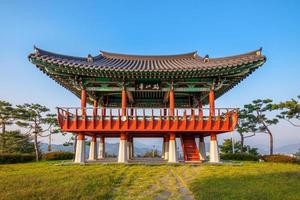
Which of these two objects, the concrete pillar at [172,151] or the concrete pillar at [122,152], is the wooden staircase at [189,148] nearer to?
the concrete pillar at [172,151]

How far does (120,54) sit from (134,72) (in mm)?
9992

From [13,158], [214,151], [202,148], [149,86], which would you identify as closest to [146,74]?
[149,86]

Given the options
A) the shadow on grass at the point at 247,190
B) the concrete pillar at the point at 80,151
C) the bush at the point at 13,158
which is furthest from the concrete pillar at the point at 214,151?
the bush at the point at 13,158

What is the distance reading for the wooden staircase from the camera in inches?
777

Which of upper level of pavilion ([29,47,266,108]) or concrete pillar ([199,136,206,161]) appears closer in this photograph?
upper level of pavilion ([29,47,266,108])

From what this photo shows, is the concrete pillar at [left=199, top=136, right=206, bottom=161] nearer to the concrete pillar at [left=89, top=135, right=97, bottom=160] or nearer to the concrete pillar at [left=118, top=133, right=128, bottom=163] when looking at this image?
the concrete pillar at [left=118, top=133, right=128, bottom=163]

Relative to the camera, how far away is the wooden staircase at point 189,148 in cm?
1973

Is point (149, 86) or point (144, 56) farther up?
point (144, 56)

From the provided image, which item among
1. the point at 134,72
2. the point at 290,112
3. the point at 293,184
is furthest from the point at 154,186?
the point at 290,112

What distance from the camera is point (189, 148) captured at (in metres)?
20.5

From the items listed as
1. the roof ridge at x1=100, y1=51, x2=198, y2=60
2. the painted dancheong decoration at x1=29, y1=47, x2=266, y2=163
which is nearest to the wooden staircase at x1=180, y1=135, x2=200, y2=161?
the painted dancheong decoration at x1=29, y1=47, x2=266, y2=163

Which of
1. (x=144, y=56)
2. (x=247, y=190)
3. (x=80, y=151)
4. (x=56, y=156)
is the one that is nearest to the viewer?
(x=247, y=190)

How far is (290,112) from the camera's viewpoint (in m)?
29.4

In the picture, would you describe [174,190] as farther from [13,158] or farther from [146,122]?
[13,158]
